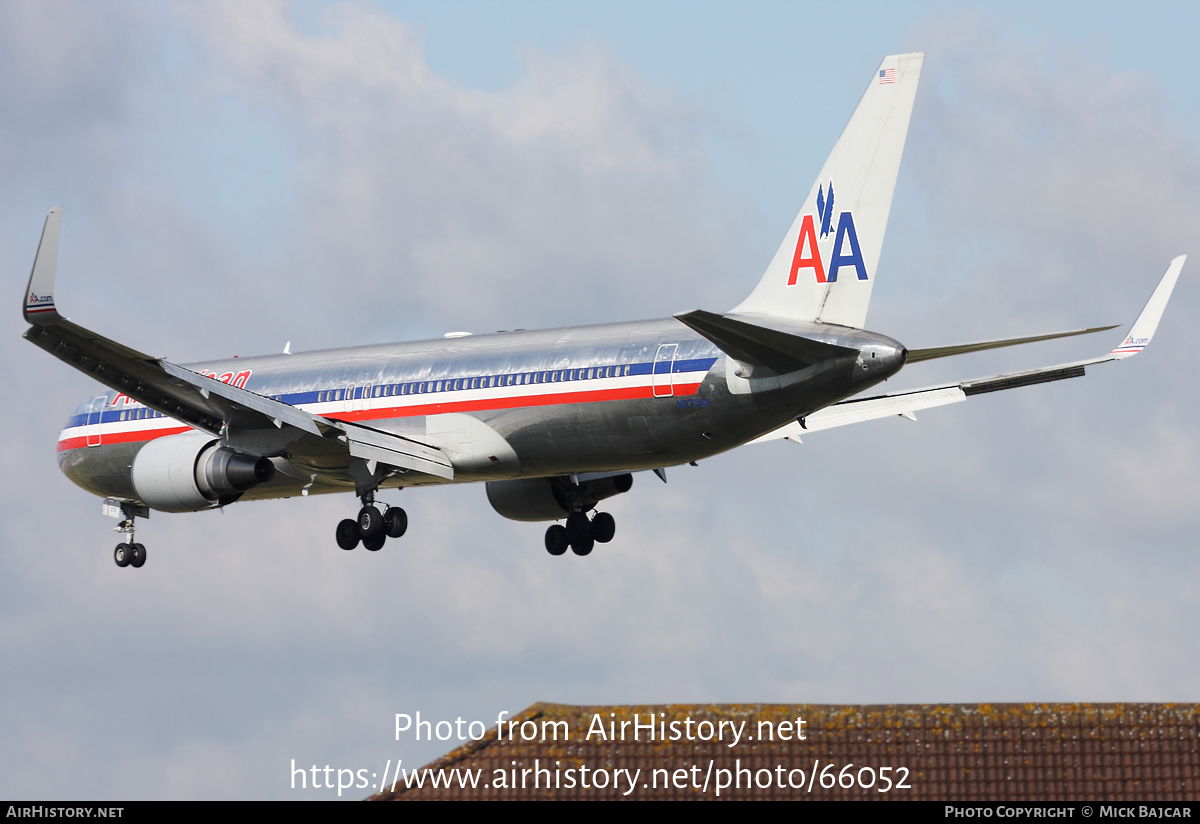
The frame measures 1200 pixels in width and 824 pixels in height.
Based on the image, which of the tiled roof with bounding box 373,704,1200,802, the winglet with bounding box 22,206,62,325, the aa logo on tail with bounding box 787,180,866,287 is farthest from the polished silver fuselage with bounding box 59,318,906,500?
the winglet with bounding box 22,206,62,325

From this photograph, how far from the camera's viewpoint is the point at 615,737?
37.6 metres

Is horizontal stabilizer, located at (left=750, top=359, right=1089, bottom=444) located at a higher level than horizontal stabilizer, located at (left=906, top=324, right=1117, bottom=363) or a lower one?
higher

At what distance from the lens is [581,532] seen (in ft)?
160

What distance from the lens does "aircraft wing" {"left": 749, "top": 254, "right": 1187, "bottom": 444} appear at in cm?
4094

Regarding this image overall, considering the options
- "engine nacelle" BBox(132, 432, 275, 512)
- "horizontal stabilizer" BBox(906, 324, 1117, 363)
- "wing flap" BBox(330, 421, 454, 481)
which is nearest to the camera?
"horizontal stabilizer" BBox(906, 324, 1117, 363)

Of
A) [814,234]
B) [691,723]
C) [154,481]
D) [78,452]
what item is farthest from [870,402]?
[78,452]

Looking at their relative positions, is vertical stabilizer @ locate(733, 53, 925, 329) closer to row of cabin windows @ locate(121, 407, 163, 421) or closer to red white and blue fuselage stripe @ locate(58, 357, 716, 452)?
red white and blue fuselage stripe @ locate(58, 357, 716, 452)

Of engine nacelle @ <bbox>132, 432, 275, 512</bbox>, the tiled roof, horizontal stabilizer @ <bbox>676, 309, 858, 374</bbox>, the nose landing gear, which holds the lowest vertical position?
the tiled roof

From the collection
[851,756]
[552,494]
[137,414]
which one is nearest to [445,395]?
[552,494]

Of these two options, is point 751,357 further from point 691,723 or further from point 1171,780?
point 1171,780

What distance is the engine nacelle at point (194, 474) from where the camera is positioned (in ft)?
144

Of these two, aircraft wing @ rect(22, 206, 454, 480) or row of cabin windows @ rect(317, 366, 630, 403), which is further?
row of cabin windows @ rect(317, 366, 630, 403)

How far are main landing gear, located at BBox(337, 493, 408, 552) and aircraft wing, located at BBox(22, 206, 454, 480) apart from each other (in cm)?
138
